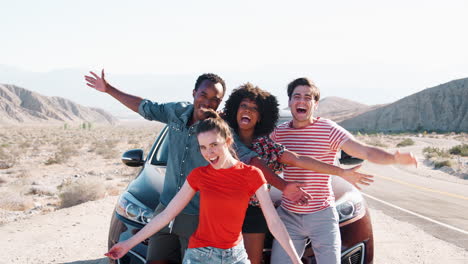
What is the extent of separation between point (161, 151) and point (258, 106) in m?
1.96

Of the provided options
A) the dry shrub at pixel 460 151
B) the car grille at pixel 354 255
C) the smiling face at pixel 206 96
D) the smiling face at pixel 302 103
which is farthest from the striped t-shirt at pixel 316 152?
the dry shrub at pixel 460 151

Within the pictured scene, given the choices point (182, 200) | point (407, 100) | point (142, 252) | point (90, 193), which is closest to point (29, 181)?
point (90, 193)

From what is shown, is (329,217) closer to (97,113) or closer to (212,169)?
(212,169)

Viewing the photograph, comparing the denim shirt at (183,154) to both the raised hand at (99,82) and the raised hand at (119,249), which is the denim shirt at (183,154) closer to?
the raised hand at (119,249)

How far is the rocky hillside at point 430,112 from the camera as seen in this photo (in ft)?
198

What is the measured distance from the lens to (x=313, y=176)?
11.0ft

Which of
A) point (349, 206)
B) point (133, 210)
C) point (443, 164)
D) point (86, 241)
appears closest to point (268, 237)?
point (349, 206)

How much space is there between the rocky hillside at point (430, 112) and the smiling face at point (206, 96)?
59.4 metres

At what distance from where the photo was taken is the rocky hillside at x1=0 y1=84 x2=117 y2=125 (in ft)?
349

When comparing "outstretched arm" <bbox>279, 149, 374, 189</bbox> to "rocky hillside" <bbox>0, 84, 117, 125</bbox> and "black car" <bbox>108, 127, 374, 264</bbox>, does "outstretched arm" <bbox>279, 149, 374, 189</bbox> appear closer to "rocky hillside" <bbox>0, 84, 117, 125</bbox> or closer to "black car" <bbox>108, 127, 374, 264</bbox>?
"black car" <bbox>108, 127, 374, 264</bbox>

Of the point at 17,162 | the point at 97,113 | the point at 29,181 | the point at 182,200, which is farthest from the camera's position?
the point at 97,113

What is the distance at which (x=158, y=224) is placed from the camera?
2.77 meters

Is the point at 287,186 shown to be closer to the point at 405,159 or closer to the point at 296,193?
the point at 296,193

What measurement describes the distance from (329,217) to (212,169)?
1.09 metres
